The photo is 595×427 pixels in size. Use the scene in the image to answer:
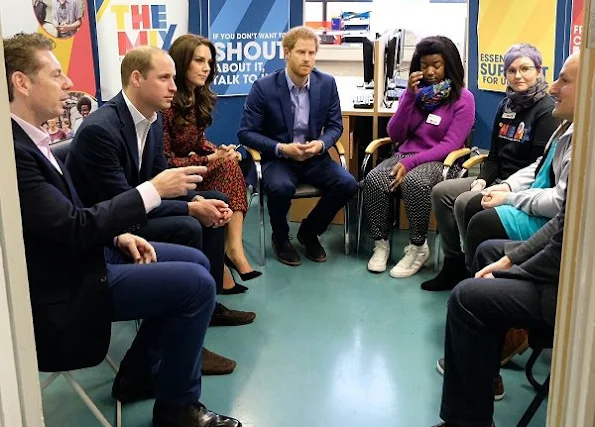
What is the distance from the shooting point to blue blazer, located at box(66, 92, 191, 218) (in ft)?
7.88

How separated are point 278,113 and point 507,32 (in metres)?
1.43

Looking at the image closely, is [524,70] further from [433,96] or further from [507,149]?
[433,96]

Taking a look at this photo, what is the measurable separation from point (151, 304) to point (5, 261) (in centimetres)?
92

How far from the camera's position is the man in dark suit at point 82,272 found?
1.82m

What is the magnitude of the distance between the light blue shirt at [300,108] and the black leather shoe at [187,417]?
2008 mm

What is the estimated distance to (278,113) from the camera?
3844 millimetres

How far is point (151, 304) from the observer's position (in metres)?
2.06

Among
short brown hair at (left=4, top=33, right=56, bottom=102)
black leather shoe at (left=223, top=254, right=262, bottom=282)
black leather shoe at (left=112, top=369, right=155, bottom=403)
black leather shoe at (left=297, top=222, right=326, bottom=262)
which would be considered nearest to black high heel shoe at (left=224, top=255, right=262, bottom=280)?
black leather shoe at (left=223, top=254, right=262, bottom=282)

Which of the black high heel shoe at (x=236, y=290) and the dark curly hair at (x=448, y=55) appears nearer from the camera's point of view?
the black high heel shoe at (x=236, y=290)

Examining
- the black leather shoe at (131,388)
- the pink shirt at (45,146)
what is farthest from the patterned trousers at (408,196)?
the pink shirt at (45,146)

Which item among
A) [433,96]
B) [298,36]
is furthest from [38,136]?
[433,96]

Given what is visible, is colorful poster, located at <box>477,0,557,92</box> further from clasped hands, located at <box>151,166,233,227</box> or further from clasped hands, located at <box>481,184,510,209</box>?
clasped hands, located at <box>151,166,233,227</box>

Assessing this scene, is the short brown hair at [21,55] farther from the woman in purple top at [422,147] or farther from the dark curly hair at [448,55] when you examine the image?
the dark curly hair at [448,55]

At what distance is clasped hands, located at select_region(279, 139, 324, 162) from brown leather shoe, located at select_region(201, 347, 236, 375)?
140 centimetres
